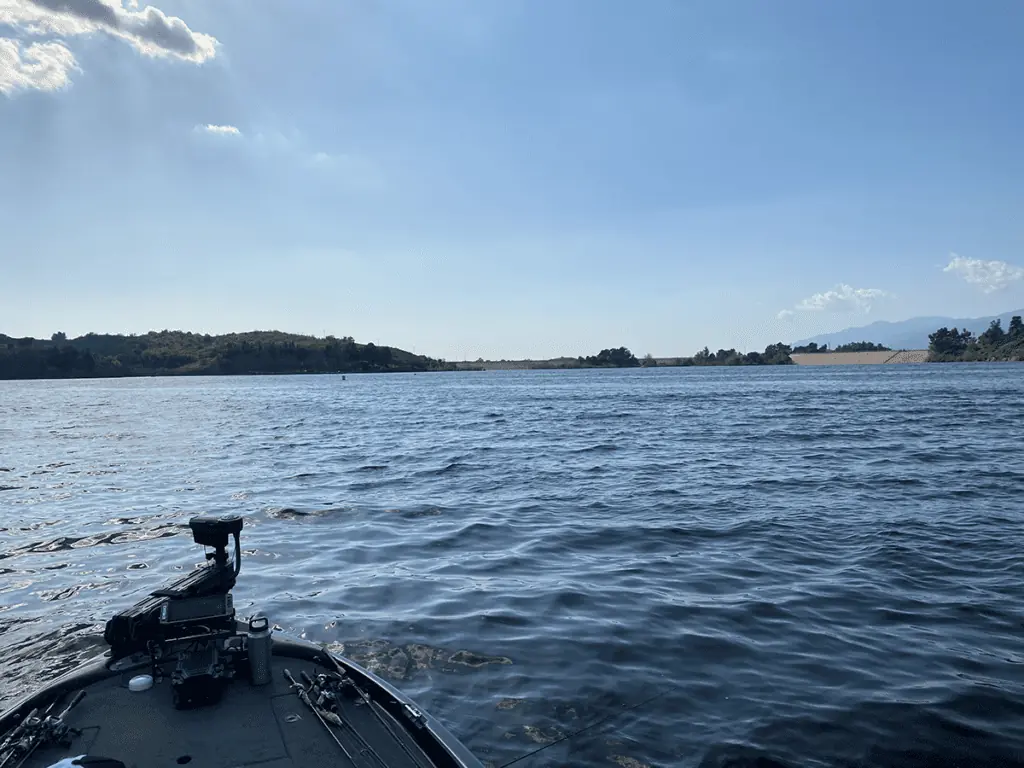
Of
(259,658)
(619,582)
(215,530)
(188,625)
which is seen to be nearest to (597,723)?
(259,658)

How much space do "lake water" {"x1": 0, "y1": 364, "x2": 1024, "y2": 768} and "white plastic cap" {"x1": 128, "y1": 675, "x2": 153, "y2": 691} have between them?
4.12 metres

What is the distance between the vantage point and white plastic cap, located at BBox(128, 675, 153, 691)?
8438mm

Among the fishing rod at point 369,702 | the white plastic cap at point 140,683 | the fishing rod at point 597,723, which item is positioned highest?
the white plastic cap at point 140,683

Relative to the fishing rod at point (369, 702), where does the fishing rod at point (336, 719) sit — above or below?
above

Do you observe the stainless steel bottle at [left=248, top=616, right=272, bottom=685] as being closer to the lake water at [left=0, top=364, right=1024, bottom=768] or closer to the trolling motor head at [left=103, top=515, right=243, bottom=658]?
the trolling motor head at [left=103, top=515, right=243, bottom=658]

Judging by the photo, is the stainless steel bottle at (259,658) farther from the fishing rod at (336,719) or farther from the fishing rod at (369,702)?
the fishing rod at (369,702)

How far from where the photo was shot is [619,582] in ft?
55.2

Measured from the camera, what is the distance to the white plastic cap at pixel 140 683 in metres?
8.44

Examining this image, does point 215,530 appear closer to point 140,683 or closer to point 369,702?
point 140,683

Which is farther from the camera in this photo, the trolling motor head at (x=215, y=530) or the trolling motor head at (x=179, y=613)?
the trolling motor head at (x=215, y=530)

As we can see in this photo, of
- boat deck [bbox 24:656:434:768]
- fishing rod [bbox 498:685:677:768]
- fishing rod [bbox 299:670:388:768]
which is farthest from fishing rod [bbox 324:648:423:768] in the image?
fishing rod [bbox 498:685:677:768]

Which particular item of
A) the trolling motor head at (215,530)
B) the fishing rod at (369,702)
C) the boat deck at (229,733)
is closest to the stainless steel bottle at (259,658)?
the boat deck at (229,733)

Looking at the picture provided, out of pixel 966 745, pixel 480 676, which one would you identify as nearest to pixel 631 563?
pixel 480 676

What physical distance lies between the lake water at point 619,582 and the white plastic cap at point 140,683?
4.12 meters
